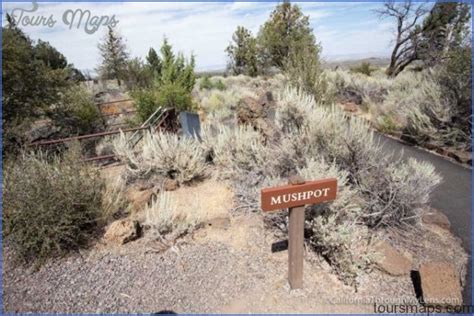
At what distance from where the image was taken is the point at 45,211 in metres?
3.48

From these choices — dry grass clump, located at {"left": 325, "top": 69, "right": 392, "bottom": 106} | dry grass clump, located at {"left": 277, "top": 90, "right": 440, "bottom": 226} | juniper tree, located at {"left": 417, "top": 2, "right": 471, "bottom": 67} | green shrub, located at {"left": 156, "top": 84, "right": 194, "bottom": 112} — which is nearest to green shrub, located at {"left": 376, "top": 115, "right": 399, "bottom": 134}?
dry grass clump, located at {"left": 325, "top": 69, "right": 392, "bottom": 106}

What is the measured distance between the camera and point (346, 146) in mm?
4633

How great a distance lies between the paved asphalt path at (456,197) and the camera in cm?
376

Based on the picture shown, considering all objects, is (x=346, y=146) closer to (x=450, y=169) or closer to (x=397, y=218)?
(x=397, y=218)

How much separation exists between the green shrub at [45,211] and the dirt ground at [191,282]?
20cm

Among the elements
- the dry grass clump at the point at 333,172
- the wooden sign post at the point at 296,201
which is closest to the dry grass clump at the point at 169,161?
the dry grass clump at the point at 333,172

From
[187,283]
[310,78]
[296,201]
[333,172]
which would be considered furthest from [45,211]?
[310,78]

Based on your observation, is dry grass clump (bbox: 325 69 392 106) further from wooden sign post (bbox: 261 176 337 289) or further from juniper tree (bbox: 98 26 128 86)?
juniper tree (bbox: 98 26 128 86)

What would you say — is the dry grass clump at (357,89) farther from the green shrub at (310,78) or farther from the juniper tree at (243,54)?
the juniper tree at (243,54)

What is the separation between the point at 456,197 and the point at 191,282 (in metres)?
4.10

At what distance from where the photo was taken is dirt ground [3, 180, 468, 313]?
2924mm

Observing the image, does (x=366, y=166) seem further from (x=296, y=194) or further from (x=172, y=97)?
(x=172, y=97)

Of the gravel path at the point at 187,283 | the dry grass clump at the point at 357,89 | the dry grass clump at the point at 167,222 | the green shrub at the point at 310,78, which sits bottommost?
the gravel path at the point at 187,283

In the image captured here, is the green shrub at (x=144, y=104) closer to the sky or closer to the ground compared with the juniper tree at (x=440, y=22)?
closer to the ground
